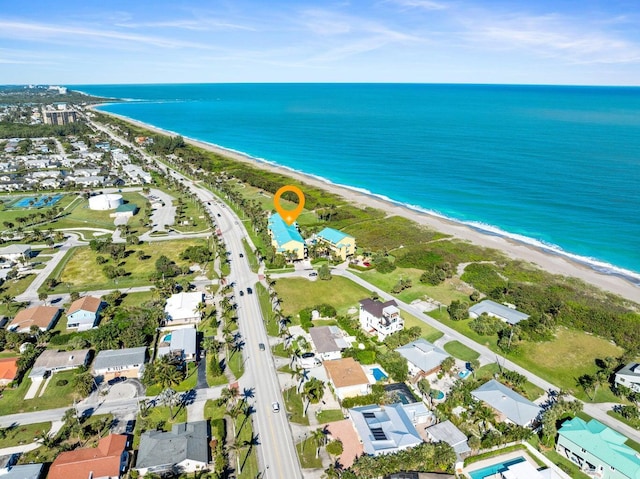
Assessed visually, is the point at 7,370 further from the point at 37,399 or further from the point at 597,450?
the point at 597,450

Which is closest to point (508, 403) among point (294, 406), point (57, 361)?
point (294, 406)

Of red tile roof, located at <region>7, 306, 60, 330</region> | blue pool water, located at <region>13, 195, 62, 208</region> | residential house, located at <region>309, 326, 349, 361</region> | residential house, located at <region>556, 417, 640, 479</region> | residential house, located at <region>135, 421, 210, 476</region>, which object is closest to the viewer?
residential house, located at <region>556, 417, 640, 479</region>

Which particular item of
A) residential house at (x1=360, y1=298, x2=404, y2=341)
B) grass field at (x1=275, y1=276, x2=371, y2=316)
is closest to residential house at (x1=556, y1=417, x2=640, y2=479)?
residential house at (x1=360, y1=298, x2=404, y2=341)

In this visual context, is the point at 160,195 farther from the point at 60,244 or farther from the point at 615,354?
the point at 615,354

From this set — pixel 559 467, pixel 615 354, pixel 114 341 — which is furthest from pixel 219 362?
pixel 615 354

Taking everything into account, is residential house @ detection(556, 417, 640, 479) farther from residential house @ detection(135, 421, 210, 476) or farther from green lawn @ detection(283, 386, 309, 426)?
residential house @ detection(135, 421, 210, 476)
